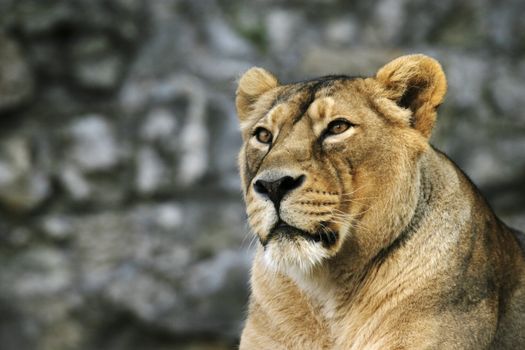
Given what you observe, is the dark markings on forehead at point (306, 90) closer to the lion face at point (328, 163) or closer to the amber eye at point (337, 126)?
the lion face at point (328, 163)

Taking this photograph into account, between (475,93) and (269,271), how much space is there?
17.1ft

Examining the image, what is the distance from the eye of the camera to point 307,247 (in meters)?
4.07

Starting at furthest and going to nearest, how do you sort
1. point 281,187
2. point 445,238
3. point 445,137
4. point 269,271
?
point 445,137 < point 269,271 < point 445,238 < point 281,187

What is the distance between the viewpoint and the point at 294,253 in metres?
4.08

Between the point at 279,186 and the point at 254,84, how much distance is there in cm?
126

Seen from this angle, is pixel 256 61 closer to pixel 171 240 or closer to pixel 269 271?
pixel 171 240

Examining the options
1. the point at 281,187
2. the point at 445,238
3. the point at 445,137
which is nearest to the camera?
the point at 281,187

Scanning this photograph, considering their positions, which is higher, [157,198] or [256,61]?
[256,61]

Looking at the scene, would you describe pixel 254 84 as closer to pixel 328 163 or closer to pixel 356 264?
pixel 328 163

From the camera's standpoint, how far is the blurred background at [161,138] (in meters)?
9.34

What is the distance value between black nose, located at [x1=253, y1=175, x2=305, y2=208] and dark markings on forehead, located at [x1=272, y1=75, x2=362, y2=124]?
1.67 ft

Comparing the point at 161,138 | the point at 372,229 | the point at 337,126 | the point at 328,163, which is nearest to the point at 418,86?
the point at 337,126

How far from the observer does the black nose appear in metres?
4.03

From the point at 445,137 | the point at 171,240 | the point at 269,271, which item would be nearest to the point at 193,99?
the point at 171,240
